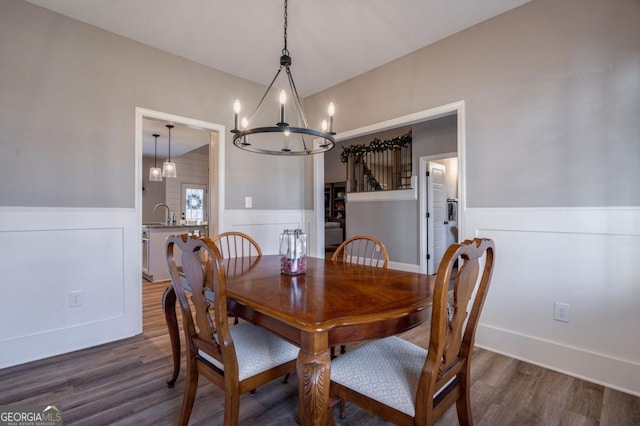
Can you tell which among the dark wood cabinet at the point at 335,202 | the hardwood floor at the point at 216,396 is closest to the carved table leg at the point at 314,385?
the hardwood floor at the point at 216,396

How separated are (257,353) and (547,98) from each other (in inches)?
99.0

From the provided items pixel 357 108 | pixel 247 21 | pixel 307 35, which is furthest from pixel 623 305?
pixel 247 21

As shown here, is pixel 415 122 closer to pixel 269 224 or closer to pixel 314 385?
pixel 269 224

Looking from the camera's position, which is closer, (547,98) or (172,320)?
(172,320)

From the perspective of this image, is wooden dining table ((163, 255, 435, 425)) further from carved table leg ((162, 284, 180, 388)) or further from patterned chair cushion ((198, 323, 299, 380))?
patterned chair cushion ((198, 323, 299, 380))

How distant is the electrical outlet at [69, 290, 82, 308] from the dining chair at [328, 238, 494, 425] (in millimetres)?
2282

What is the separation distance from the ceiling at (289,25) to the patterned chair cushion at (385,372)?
2304 millimetres

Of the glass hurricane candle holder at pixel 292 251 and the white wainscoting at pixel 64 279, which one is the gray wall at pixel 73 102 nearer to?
the white wainscoting at pixel 64 279

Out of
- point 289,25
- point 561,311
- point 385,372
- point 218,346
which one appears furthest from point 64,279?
point 561,311

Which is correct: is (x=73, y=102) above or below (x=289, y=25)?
below

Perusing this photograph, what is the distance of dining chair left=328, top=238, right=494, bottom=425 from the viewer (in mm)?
966

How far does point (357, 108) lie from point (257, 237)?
186 centimetres

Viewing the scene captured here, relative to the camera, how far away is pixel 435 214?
17.3 ft

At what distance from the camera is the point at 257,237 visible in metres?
3.60
